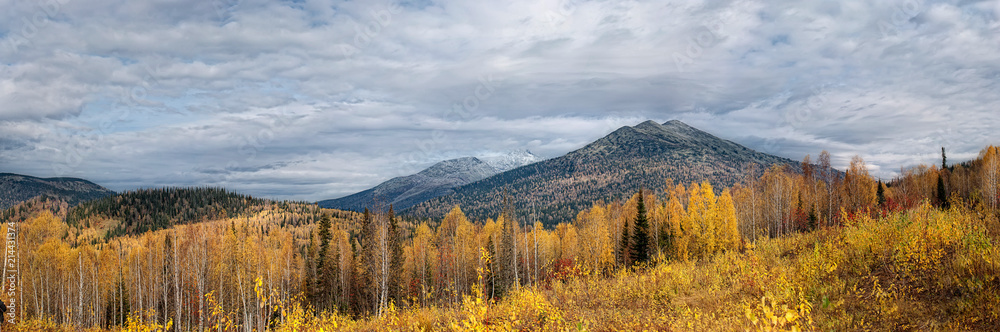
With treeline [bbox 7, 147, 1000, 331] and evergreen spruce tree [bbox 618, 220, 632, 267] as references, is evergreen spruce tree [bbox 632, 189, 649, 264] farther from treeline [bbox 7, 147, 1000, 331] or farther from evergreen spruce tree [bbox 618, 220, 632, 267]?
evergreen spruce tree [bbox 618, 220, 632, 267]

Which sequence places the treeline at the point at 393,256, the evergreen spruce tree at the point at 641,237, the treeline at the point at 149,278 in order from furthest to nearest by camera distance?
1. the treeline at the point at 149,278
2. the evergreen spruce tree at the point at 641,237
3. the treeline at the point at 393,256

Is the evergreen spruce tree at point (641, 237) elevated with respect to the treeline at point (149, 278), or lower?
elevated

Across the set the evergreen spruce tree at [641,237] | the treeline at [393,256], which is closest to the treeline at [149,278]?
the treeline at [393,256]

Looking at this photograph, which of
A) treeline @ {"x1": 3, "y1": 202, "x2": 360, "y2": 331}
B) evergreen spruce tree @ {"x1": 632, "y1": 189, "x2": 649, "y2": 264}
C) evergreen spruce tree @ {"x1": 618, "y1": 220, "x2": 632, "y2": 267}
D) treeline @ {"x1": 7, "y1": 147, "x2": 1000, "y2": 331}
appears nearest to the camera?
treeline @ {"x1": 7, "y1": 147, "x2": 1000, "y2": 331}

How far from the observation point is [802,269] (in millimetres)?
11695

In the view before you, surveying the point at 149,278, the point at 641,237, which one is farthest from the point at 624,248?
the point at 149,278

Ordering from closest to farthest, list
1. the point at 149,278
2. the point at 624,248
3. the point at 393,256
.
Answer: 1. the point at 393,256
2. the point at 624,248
3. the point at 149,278

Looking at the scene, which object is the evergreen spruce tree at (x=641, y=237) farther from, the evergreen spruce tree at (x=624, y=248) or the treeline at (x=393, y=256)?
the evergreen spruce tree at (x=624, y=248)

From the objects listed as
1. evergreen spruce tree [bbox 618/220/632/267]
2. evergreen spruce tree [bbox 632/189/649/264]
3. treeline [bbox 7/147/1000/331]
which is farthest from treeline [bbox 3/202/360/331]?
evergreen spruce tree [bbox 632/189/649/264]

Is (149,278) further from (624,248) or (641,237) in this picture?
(641,237)

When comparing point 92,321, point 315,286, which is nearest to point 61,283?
point 92,321

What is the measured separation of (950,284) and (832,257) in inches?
123

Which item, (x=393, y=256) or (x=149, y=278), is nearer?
(x=393, y=256)

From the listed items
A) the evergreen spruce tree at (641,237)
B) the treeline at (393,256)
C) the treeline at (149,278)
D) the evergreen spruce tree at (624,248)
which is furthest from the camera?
the evergreen spruce tree at (624,248)
